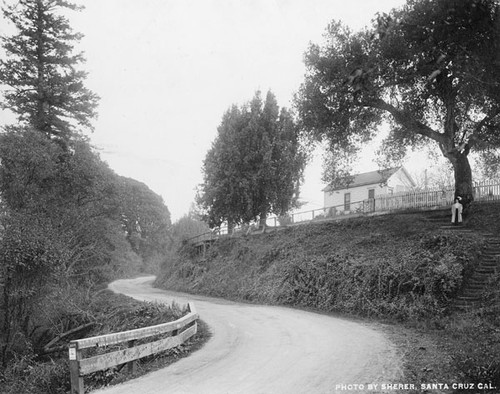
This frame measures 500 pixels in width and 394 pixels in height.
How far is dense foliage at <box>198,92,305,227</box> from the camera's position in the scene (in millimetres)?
33594

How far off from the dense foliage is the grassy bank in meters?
15.2

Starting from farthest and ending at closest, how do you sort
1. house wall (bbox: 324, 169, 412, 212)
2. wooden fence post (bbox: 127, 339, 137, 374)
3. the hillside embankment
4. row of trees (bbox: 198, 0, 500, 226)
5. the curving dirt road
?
1. house wall (bbox: 324, 169, 412, 212)
2. row of trees (bbox: 198, 0, 500, 226)
3. the hillside embankment
4. wooden fence post (bbox: 127, 339, 137, 374)
5. the curving dirt road

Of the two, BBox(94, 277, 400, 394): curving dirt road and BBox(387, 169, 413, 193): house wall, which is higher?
BBox(387, 169, 413, 193): house wall

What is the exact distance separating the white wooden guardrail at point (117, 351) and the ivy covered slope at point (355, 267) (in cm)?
750

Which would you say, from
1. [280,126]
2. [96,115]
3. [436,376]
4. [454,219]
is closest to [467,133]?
[454,219]

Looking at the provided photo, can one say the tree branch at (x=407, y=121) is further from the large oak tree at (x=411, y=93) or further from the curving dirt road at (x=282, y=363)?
the curving dirt road at (x=282, y=363)

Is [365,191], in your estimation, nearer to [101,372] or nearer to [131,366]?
[131,366]

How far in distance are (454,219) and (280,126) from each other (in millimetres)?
18156

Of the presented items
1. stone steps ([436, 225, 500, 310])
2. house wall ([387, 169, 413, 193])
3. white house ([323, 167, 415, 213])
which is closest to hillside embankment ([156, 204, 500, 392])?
stone steps ([436, 225, 500, 310])

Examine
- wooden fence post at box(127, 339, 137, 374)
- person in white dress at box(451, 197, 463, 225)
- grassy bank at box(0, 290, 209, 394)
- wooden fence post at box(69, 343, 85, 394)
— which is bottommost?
grassy bank at box(0, 290, 209, 394)

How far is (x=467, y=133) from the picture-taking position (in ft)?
73.7

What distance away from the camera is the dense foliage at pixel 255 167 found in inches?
1323

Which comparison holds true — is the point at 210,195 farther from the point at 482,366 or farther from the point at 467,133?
the point at 482,366

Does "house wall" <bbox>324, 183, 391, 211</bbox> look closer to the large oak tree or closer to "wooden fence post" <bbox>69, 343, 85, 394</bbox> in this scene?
the large oak tree
